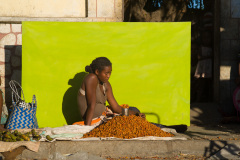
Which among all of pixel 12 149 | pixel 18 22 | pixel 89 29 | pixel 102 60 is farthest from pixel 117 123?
pixel 18 22

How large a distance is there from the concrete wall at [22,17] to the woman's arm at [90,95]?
2278 mm

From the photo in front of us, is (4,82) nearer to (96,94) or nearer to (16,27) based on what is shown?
(16,27)

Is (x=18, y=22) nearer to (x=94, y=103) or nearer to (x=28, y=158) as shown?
(x=94, y=103)

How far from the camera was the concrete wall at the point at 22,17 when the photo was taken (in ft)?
25.6

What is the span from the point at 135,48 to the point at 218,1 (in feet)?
9.00

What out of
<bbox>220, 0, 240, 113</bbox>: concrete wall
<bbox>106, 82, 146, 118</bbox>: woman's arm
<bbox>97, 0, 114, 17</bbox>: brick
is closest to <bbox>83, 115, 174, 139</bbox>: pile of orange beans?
<bbox>106, 82, 146, 118</bbox>: woman's arm

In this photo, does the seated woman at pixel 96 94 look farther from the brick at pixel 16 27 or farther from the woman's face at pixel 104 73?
the brick at pixel 16 27

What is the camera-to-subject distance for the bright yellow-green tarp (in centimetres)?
667

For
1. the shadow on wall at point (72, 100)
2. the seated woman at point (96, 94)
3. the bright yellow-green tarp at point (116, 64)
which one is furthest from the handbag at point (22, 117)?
the seated woman at point (96, 94)

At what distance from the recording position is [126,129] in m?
5.47

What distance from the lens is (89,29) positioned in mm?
6742

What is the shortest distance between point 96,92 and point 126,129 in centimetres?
93

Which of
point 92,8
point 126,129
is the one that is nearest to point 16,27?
point 92,8

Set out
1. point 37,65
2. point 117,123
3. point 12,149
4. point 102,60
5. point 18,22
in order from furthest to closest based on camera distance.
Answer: point 18,22, point 37,65, point 102,60, point 117,123, point 12,149
